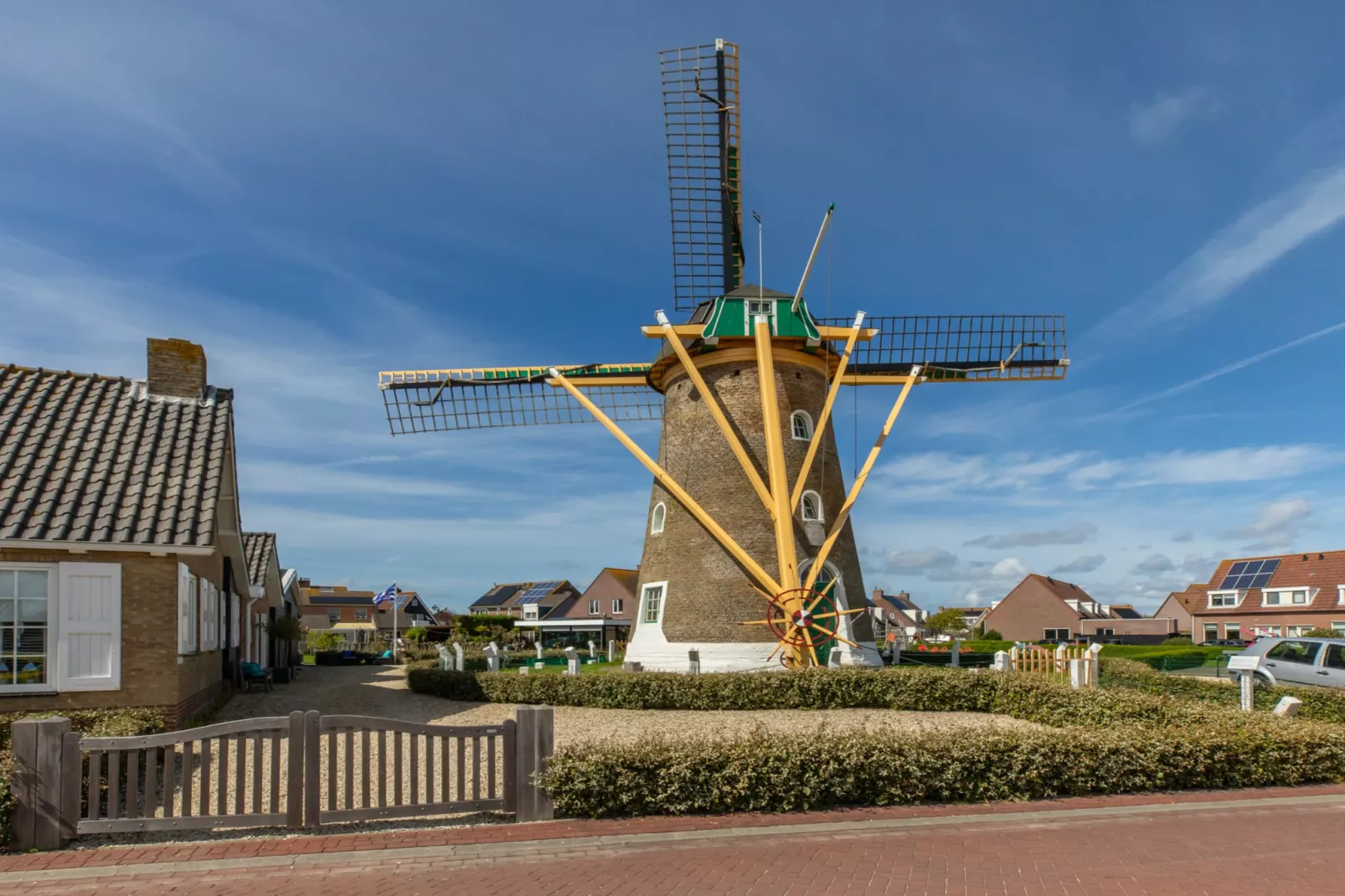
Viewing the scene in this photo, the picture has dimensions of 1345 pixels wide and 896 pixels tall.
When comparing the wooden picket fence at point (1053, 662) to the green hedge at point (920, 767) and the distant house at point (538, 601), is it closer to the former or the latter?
the green hedge at point (920, 767)

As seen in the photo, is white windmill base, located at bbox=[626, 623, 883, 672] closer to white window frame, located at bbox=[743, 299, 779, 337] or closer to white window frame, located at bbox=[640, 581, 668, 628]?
white window frame, located at bbox=[640, 581, 668, 628]

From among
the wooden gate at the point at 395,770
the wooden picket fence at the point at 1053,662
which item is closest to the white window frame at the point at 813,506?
the wooden picket fence at the point at 1053,662

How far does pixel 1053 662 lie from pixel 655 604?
947 cm

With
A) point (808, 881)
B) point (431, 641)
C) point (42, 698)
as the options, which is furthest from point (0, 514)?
point (431, 641)

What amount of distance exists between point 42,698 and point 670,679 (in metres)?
10.6

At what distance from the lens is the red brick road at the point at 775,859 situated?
280 inches

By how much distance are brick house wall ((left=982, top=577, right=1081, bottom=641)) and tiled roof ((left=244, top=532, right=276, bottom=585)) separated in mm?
53753

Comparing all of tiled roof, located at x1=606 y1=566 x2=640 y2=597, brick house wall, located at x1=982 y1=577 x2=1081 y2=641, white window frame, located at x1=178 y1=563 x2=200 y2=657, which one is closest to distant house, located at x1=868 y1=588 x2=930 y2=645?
brick house wall, located at x1=982 y1=577 x2=1081 y2=641

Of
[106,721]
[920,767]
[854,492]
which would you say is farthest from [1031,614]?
[106,721]

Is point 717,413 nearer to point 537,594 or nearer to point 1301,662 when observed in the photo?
point 1301,662

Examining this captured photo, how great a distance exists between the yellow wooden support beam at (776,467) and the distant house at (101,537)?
12.1 meters

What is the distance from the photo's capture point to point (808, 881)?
284 inches

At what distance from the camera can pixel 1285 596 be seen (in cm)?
5344

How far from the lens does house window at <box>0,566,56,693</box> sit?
36.9 feet
